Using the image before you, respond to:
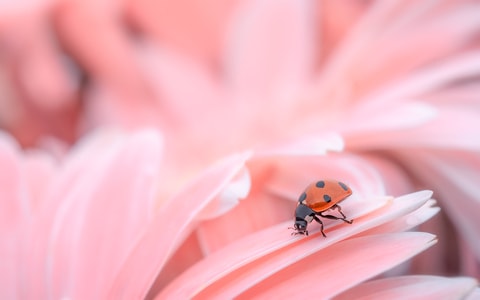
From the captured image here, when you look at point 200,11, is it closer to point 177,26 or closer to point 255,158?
point 177,26

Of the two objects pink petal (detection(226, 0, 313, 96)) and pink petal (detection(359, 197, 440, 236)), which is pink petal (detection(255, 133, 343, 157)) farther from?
pink petal (detection(226, 0, 313, 96))

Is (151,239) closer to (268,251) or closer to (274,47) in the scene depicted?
(268,251)

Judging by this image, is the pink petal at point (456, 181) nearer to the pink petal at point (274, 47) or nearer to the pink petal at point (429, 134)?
the pink petal at point (429, 134)

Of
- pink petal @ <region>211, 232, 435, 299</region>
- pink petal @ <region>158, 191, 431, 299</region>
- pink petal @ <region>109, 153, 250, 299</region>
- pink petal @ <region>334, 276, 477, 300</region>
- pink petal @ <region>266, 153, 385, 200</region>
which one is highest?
pink petal @ <region>266, 153, 385, 200</region>

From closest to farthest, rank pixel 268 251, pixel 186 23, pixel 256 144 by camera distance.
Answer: pixel 268 251
pixel 256 144
pixel 186 23

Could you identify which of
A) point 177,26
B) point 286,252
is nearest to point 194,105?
point 177,26

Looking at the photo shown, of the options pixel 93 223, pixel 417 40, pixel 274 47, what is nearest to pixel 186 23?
pixel 274 47

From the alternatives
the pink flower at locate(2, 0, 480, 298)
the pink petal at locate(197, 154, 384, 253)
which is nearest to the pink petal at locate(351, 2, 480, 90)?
the pink flower at locate(2, 0, 480, 298)
